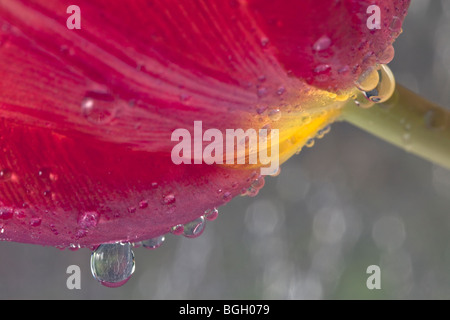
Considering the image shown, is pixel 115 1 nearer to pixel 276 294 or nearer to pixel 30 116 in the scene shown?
pixel 30 116

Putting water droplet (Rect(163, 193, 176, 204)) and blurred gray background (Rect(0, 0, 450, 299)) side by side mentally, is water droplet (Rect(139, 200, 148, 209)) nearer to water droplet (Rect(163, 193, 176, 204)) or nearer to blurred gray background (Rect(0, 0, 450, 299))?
water droplet (Rect(163, 193, 176, 204))

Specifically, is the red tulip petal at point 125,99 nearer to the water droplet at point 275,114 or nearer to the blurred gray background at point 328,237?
the water droplet at point 275,114

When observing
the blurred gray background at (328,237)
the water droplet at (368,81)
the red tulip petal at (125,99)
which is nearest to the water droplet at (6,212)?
the red tulip petal at (125,99)

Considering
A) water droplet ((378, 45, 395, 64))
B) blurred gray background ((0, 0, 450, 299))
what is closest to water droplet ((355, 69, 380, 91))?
water droplet ((378, 45, 395, 64))

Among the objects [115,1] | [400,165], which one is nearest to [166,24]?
[115,1]

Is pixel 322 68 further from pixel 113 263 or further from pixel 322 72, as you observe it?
pixel 113 263

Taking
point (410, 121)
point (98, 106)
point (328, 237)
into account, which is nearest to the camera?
point (98, 106)

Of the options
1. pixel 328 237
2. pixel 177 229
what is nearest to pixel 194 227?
pixel 177 229
